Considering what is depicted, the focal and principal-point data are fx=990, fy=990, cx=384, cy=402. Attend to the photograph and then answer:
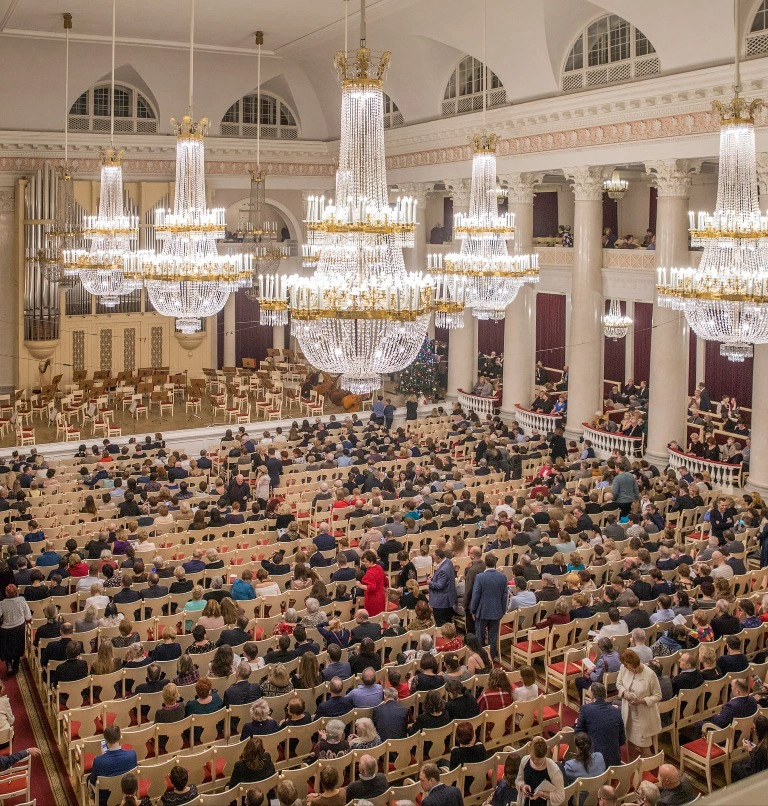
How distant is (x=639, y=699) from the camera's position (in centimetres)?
911

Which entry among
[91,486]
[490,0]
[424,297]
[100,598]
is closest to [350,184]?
[424,297]

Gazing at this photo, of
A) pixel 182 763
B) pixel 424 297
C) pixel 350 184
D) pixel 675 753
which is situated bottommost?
pixel 675 753

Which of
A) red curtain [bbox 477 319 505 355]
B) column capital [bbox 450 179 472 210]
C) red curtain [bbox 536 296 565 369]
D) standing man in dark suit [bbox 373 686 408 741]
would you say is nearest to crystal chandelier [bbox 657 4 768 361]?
standing man in dark suit [bbox 373 686 408 741]

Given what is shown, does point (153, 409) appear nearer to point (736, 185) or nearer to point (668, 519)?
point (668, 519)

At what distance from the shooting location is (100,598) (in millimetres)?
12117

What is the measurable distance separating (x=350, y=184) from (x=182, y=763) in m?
5.33

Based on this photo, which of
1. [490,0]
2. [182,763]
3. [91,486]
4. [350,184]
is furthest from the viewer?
[490,0]

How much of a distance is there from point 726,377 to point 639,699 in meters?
19.3

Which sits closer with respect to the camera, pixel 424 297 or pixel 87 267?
pixel 424 297

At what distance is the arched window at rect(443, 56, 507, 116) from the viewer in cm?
2669

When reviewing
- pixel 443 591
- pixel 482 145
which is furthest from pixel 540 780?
pixel 482 145

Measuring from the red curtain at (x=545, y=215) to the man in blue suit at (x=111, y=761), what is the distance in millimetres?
28152

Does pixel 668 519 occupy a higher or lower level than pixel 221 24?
lower

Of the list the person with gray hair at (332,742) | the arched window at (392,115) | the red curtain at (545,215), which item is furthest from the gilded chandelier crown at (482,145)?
the red curtain at (545,215)
